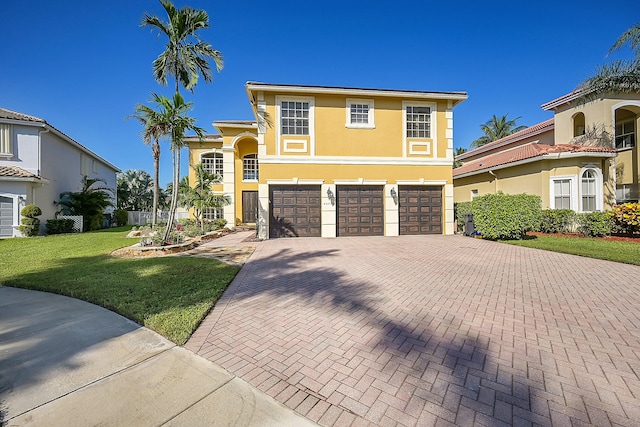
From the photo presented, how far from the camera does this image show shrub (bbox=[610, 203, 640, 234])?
11336mm

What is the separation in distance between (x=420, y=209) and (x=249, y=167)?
1319 centimetres

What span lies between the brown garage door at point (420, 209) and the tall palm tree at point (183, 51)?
11.8 meters

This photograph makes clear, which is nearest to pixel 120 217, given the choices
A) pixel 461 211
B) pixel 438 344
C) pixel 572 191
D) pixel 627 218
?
pixel 461 211

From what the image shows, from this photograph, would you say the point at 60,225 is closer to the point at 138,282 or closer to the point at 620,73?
the point at 138,282

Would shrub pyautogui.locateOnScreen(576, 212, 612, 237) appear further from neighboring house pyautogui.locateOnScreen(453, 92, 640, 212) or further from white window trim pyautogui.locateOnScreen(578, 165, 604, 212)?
white window trim pyautogui.locateOnScreen(578, 165, 604, 212)

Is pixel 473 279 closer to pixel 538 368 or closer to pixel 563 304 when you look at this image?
pixel 563 304

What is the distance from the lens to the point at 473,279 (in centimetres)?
600

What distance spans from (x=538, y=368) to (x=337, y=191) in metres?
11.4

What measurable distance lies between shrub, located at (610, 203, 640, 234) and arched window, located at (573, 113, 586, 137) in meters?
6.43

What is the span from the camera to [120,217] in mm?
25766

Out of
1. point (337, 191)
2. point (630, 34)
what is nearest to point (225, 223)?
point (337, 191)

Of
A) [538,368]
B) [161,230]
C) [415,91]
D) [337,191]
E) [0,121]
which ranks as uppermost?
[415,91]

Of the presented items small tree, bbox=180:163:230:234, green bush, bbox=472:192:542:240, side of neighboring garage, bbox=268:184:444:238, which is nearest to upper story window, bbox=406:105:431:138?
side of neighboring garage, bbox=268:184:444:238

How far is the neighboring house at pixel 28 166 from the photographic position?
1478 cm
